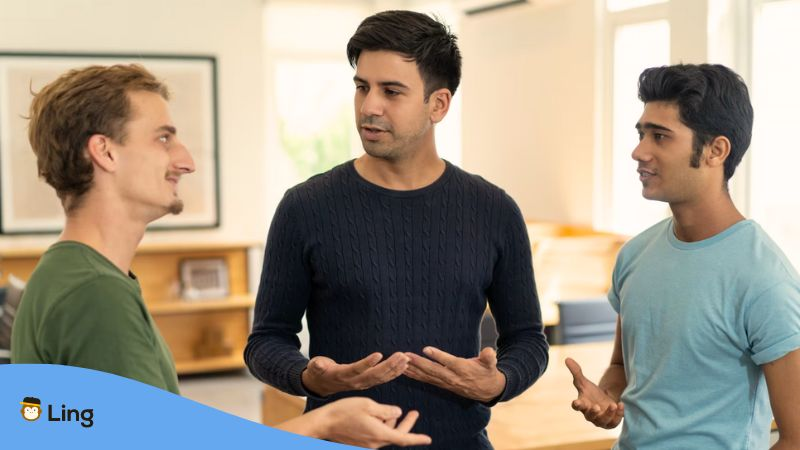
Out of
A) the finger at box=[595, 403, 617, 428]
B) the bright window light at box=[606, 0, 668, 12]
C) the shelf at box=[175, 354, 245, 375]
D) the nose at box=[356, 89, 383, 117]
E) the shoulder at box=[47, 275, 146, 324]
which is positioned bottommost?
the shelf at box=[175, 354, 245, 375]

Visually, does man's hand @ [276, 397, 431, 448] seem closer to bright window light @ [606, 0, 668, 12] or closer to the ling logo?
the ling logo

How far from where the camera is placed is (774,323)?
65.6 inches

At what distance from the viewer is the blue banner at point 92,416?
4.72 feet

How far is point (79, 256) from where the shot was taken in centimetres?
138

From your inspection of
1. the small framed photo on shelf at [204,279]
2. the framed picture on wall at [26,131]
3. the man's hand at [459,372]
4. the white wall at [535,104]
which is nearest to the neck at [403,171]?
the man's hand at [459,372]

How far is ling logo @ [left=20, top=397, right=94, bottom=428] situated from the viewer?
1.51 metres

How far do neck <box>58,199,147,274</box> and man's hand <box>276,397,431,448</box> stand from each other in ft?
1.20

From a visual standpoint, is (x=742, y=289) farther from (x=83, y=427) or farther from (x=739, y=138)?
(x=83, y=427)

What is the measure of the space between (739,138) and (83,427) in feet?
3.98

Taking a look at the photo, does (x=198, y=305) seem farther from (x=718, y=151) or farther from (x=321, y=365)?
(x=718, y=151)

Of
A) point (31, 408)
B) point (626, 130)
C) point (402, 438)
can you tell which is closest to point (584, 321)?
point (626, 130)

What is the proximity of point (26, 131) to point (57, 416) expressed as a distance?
202 inches

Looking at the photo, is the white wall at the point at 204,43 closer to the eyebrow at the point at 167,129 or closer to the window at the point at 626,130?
the window at the point at 626,130

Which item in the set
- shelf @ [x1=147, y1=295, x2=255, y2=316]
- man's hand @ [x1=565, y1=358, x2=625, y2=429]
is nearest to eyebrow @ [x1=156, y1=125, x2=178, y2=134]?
man's hand @ [x1=565, y1=358, x2=625, y2=429]
